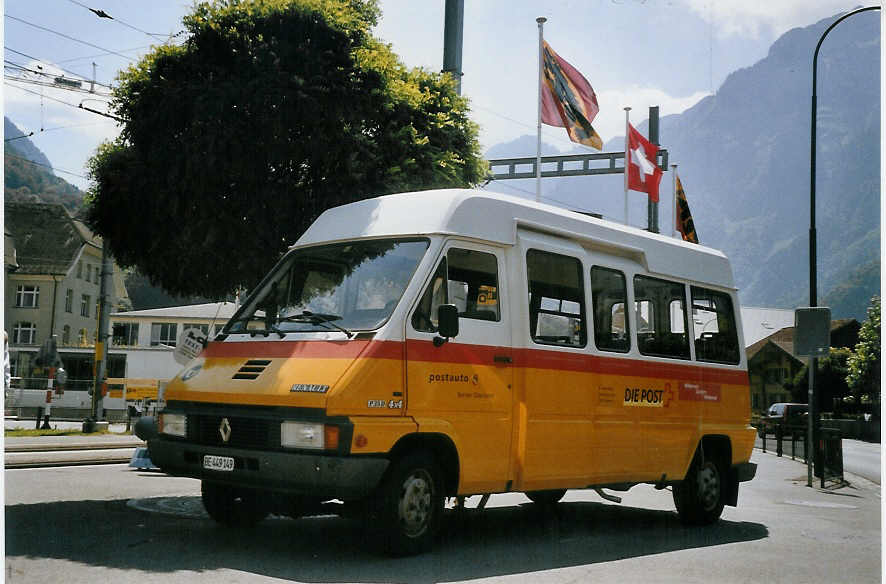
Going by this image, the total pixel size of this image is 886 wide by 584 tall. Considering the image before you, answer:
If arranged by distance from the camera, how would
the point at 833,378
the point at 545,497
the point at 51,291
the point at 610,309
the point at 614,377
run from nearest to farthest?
the point at 614,377 < the point at 610,309 < the point at 545,497 < the point at 51,291 < the point at 833,378

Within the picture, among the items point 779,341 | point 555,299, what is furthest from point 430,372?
point 779,341

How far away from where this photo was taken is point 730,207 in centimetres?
11512

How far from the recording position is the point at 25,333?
63906 millimetres

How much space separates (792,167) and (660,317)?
86.1 metres

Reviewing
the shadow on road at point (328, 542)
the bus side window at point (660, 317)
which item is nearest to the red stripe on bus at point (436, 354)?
the bus side window at point (660, 317)

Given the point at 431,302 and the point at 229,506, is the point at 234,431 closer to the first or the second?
the point at 229,506

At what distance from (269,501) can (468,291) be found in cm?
251

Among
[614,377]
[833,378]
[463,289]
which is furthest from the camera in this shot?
[833,378]

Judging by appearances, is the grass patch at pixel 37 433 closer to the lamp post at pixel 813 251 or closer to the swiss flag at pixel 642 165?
the swiss flag at pixel 642 165

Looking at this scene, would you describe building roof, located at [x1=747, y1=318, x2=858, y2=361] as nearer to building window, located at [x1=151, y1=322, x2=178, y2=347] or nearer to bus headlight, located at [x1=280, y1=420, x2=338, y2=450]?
building window, located at [x1=151, y1=322, x2=178, y2=347]

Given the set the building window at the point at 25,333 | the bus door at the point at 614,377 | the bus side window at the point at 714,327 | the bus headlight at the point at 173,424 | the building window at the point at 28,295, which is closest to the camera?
the bus headlight at the point at 173,424

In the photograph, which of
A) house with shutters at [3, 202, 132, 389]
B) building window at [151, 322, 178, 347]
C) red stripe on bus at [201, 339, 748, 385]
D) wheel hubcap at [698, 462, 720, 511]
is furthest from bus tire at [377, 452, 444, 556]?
building window at [151, 322, 178, 347]

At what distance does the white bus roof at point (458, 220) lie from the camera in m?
8.80

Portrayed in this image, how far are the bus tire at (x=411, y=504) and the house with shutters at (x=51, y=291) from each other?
54944mm
